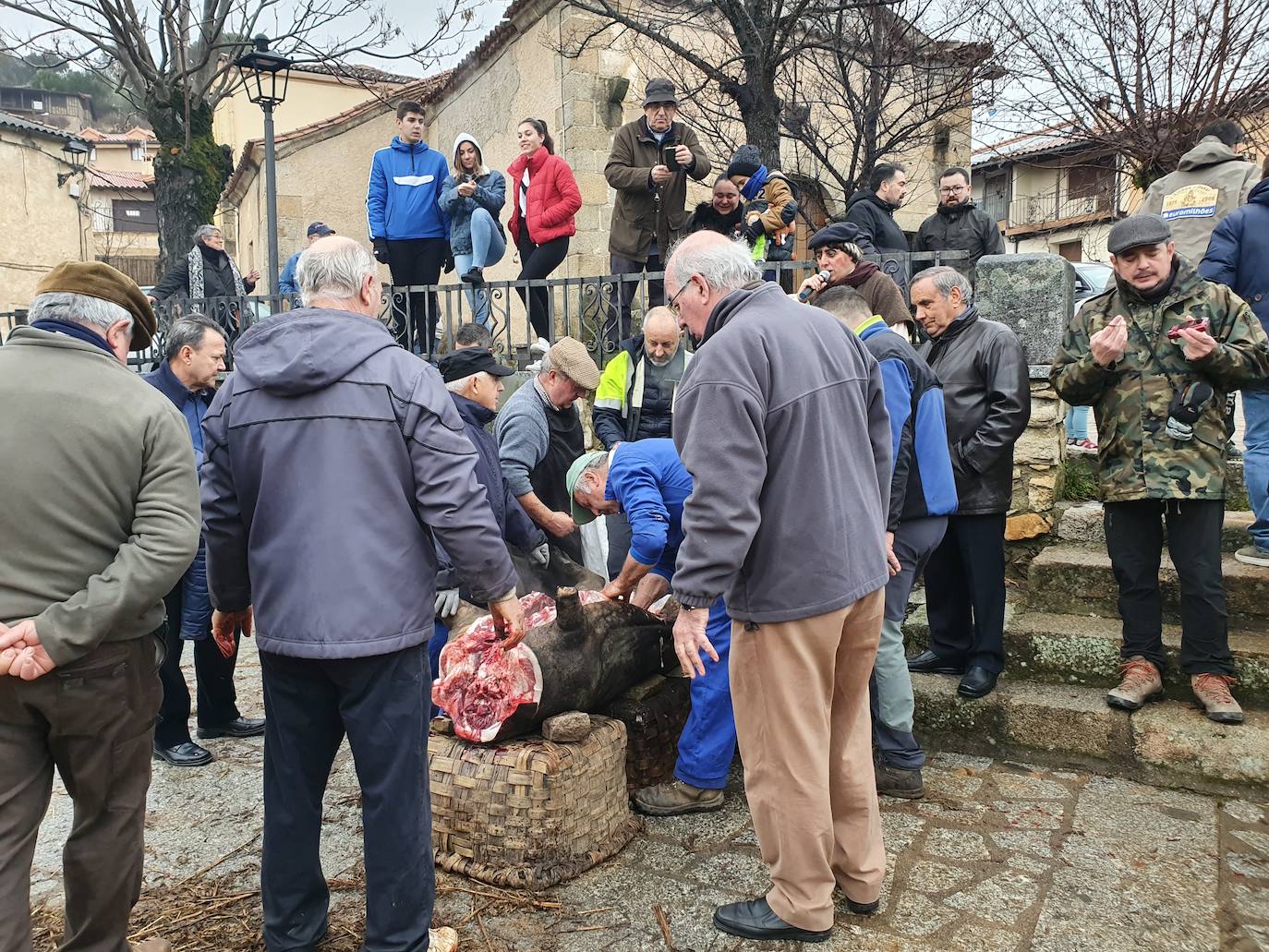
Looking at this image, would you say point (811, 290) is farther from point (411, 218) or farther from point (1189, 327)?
point (411, 218)

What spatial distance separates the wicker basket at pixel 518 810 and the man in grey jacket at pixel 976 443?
193 cm

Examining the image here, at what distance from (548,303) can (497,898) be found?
5.61 meters

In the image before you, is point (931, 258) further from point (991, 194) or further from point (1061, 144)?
point (991, 194)

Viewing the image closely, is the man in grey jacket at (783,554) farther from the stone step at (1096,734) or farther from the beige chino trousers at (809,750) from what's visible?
the stone step at (1096,734)

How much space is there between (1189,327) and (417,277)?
20.9ft

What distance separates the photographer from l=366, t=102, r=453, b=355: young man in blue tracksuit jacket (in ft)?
A: 26.4

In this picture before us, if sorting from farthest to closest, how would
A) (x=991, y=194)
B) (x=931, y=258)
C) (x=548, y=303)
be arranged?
(x=991, y=194) < (x=548, y=303) < (x=931, y=258)

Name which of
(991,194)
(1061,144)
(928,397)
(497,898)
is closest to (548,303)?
(928,397)

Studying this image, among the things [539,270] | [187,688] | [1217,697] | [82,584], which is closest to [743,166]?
[539,270]

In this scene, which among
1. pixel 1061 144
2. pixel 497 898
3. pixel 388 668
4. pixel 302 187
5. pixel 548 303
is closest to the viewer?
pixel 388 668

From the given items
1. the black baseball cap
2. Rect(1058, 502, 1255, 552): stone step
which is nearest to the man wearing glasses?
Rect(1058, 502, 1255, 552): stone step

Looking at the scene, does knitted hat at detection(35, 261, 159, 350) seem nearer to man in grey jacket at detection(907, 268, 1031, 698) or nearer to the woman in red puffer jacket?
man in grey jacket at detection(907, 268, 1031, 698)

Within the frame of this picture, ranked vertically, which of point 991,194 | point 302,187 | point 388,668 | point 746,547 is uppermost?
point 991,194

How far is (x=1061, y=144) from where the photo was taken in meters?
12.7
